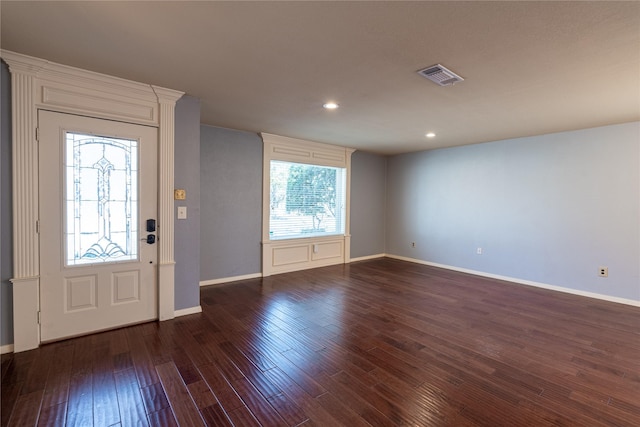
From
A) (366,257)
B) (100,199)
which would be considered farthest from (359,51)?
(366,257)

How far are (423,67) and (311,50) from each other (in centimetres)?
97

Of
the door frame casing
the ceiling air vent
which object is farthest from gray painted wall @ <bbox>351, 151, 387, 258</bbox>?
the door frame casing

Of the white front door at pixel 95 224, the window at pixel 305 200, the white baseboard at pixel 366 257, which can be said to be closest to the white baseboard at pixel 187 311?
the white front door at pixel 95 224

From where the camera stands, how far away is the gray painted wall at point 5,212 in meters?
2.48

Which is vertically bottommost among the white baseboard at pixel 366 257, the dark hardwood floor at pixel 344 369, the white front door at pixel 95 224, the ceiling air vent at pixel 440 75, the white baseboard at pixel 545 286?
the dark hardwood floor at pixel 344 369

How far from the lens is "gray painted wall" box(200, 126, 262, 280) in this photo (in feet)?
15.5

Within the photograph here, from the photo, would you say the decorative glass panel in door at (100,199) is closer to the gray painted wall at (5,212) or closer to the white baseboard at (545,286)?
the gray painted wall at (5,212)

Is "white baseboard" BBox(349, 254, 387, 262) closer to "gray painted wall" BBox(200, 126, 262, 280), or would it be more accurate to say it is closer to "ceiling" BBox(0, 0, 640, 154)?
"gray painted wall" BBox(200, 126, 262, 280)

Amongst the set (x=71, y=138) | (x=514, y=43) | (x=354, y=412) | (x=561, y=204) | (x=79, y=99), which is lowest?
(x=354, y=412)

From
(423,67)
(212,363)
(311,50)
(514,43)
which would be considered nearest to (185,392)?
(212,363)

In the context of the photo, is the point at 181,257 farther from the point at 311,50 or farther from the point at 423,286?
the point at 423,286

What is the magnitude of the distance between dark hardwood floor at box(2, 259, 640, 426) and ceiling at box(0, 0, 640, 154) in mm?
2483

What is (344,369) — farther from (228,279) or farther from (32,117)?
(32,117)

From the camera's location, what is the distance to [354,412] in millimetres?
1927
